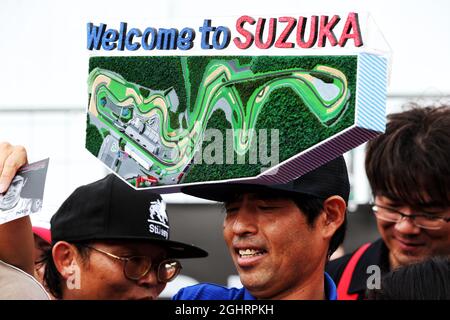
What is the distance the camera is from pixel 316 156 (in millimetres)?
1726

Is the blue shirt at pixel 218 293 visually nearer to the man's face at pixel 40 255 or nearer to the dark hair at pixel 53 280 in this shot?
the dark hair at pixel 53 280

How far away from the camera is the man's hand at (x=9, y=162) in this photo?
1.97m

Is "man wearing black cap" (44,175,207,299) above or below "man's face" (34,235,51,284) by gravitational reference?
above

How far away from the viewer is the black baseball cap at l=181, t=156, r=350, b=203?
1.89 metres

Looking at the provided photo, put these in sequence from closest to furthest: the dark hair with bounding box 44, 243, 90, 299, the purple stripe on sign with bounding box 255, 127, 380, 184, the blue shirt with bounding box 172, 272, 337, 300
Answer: the purple stripe on sign with bounding box 255, 127, 380, 184 < the blue shirt with bounding box 172, 272, 337, 300 < the dark hair with bounding box 44, 243, 90, 299

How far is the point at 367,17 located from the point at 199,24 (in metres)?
0.35

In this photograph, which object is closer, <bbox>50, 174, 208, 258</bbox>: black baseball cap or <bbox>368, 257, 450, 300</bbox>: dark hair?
<bbox>368, 257, 450, 300</bbox>: dark hair

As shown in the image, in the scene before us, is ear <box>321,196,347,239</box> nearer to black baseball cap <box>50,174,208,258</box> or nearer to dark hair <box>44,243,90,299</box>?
black baseball cap <box>50,174,208,258</box>

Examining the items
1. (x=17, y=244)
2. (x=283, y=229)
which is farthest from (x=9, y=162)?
(x=283, y=229)

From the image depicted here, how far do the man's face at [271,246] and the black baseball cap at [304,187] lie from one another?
3cm

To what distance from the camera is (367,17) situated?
1.71 m

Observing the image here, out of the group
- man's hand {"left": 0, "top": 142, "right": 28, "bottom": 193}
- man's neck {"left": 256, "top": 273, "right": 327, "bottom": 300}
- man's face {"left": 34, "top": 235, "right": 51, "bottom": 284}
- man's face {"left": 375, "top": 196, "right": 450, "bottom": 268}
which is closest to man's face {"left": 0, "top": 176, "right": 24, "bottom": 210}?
man's hand {"left": 0, "top": 142, "right": 28, "bottom": 193}

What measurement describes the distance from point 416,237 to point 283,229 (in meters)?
0.50
